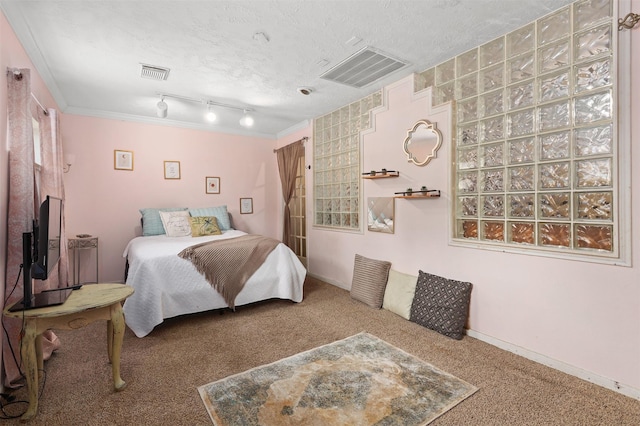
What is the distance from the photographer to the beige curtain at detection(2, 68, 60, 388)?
74.0 inches

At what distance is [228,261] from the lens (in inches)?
125

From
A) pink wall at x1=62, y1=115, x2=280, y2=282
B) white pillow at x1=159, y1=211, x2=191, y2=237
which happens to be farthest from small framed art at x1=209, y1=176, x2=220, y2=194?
white pillow at x1=159, y1=211, x2=191, y2=237

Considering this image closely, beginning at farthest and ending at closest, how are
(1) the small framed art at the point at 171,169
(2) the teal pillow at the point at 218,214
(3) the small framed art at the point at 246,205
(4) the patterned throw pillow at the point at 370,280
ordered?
(3) the small framed art at the point at 246,205
(1) the small framed art at the point at 171,169
(2) the teal pillow at the point at 218,214
(4) the patterned throw pillow at the point at 370,280

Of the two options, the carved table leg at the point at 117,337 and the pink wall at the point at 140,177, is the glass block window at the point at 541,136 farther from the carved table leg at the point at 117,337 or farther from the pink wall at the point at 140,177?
the pink wall at the point at 140,177

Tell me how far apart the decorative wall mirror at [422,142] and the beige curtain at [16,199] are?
3091 mm

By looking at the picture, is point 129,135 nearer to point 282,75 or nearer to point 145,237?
point 145,237

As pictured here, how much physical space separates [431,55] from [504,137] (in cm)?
99

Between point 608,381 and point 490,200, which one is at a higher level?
point 490,200

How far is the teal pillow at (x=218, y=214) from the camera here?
14.9 feet

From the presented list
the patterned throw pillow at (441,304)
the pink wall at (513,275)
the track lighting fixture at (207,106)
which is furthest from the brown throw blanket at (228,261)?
the patterned throw pillow at (441,304)

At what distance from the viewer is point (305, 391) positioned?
1.85m

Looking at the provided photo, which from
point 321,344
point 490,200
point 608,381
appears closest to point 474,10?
point 490,200

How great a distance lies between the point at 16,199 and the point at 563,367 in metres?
3.80

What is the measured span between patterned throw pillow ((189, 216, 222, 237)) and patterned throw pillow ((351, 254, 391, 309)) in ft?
6.57
